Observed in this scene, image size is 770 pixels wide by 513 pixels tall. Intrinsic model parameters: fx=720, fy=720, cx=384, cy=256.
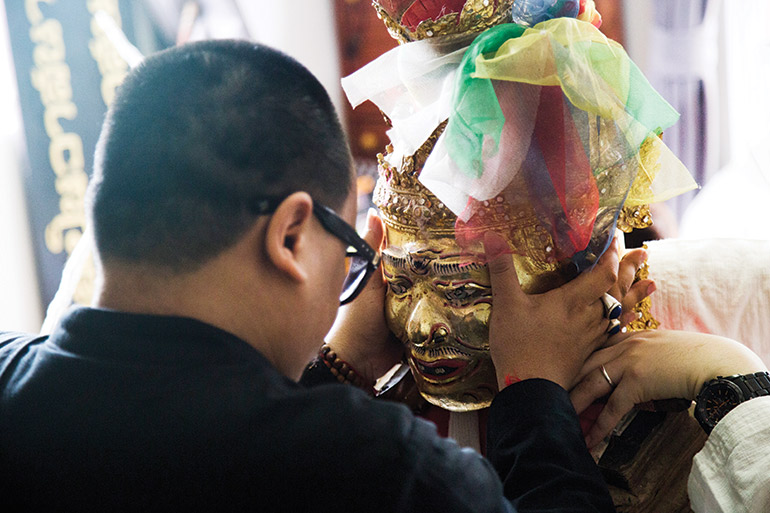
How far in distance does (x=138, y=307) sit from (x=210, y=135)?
185mm

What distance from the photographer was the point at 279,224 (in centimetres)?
72

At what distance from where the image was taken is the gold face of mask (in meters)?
1.04

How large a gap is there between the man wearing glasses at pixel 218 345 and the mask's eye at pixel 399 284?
0.26 metres

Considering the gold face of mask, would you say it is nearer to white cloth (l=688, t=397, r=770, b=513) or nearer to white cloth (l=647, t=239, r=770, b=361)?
white cloth (l=688, t=397, r=770, b=513)

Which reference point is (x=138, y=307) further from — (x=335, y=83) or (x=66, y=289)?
(x=335, y=83)

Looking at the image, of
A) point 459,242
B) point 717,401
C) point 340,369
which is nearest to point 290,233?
point 459,242

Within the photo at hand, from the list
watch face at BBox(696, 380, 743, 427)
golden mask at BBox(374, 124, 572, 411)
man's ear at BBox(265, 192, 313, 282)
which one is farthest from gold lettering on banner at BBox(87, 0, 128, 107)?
watch face at BBox(696, 380, 743, 427)

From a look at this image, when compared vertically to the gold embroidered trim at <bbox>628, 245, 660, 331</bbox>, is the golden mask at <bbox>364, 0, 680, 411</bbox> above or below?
above

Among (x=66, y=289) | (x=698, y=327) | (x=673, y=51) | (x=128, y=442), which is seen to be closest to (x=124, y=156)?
(x=128, y=442)

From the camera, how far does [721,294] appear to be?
4.71ft

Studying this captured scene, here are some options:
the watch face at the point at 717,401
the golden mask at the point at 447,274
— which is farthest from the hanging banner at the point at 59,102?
the watch face at the point at 717,401

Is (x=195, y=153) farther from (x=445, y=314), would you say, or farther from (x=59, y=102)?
(x=59, y=102)

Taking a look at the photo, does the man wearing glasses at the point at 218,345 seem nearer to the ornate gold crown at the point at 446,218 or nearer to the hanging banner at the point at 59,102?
the ornate gold crown at the point at 446,218

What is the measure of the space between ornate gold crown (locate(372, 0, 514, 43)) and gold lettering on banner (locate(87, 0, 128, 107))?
206 cm
